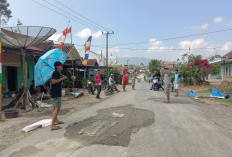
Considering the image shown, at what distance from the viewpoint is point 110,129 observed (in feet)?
15.7

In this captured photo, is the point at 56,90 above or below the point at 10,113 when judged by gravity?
above

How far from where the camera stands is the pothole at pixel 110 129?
4.02 m

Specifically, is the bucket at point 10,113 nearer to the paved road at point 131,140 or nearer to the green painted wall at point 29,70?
the paved road at point 131,140

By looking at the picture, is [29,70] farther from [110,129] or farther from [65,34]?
[110,129]

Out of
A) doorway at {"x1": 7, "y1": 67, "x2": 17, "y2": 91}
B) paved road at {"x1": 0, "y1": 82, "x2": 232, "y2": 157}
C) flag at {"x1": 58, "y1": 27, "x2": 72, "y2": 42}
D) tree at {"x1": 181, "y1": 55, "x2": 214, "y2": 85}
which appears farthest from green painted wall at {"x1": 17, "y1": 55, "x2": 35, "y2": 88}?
tree at {"x1": 181, "y1": 55, "x2": 214, "y2": 85}

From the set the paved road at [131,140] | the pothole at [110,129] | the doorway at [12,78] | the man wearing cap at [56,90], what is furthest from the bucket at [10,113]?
the doorway at [12,78]

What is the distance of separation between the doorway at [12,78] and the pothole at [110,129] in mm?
9767

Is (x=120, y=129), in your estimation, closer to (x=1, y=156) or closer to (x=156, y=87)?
(x=1, y=156)

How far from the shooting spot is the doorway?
12765 millimetres

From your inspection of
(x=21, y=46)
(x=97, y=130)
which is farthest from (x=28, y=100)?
(x=97, y=130)

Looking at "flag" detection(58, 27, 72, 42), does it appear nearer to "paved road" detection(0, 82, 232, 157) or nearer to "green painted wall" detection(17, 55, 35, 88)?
"green painted wall" detection(17, 55, 35, 88)

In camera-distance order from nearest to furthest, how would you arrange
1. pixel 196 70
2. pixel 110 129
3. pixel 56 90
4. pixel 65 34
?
pixel 110 129 < pixel 56 90 < pixel 65 34 < pixel 196 70

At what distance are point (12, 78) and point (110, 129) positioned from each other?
11105mm

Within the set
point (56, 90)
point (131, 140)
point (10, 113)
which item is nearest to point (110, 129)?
point (131, 140)
